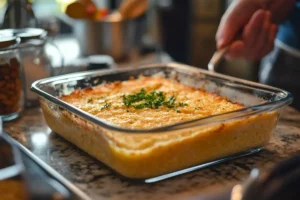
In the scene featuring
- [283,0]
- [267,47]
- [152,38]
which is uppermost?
[283,0]

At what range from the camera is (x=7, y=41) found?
98cm

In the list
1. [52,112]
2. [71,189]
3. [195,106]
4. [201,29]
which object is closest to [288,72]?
[195,106]

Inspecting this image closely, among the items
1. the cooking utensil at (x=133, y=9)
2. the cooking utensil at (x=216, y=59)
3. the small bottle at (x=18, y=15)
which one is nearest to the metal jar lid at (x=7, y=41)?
the small bottle at (x=18, y=15)

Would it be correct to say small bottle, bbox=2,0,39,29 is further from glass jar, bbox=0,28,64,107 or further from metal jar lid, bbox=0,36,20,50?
metal jar lid, bbox=0,36,20,50

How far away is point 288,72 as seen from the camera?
1502 millimetres

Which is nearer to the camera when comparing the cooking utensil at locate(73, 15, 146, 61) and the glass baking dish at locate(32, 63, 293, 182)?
the glass baking dish at locate(32, 63, 293, 182)

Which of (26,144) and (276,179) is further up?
(276,179)

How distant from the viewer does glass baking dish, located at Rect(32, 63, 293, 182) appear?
0.70 meters

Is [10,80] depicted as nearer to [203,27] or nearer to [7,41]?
[7,41]

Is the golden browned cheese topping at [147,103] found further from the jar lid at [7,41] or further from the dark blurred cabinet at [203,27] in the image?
the dark blurred cabinet at [203,27]

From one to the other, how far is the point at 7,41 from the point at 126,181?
44cm

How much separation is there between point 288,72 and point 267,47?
0.85ft

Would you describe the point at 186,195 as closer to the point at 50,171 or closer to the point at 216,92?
the point at 50,171

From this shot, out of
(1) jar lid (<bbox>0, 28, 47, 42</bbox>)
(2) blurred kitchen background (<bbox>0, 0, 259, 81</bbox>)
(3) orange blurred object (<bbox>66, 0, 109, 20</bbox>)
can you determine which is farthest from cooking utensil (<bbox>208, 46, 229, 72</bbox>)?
(2) blurred kitchen background (<bbox>0, 0, 259, 81</bbox>)
